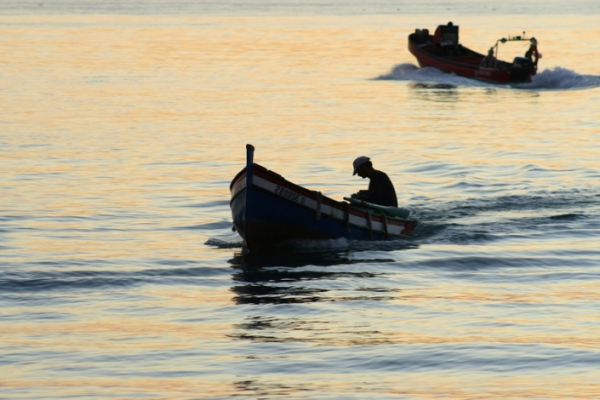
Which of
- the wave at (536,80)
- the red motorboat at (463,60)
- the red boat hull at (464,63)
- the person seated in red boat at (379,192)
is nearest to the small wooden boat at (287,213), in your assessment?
the person seated in red boat at (379,192)

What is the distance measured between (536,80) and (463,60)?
430 centimetres

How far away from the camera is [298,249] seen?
72.7 ft

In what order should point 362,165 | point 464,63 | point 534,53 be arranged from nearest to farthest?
point 362,165, point 534,53, point 464,63

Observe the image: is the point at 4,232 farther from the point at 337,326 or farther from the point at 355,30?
the point at 355,30

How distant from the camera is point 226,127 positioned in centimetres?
4409

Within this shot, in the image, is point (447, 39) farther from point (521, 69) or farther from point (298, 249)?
point (298, 249)

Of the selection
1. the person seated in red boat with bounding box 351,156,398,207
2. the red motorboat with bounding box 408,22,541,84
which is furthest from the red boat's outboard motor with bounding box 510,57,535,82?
the person seated in red boat with bounding box 351,156,398,207

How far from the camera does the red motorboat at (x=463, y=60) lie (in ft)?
191

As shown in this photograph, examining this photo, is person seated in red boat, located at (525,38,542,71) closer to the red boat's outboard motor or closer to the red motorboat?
the red motorboat

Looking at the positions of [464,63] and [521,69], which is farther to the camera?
[464,63]

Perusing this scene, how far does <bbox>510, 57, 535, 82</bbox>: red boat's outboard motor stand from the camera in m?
57.6

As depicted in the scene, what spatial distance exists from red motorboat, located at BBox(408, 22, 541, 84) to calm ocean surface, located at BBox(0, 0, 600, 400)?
0.80 m

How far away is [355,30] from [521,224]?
89037 millimetres

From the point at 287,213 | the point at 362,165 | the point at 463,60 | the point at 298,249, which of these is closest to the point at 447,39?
the point at 463,60
